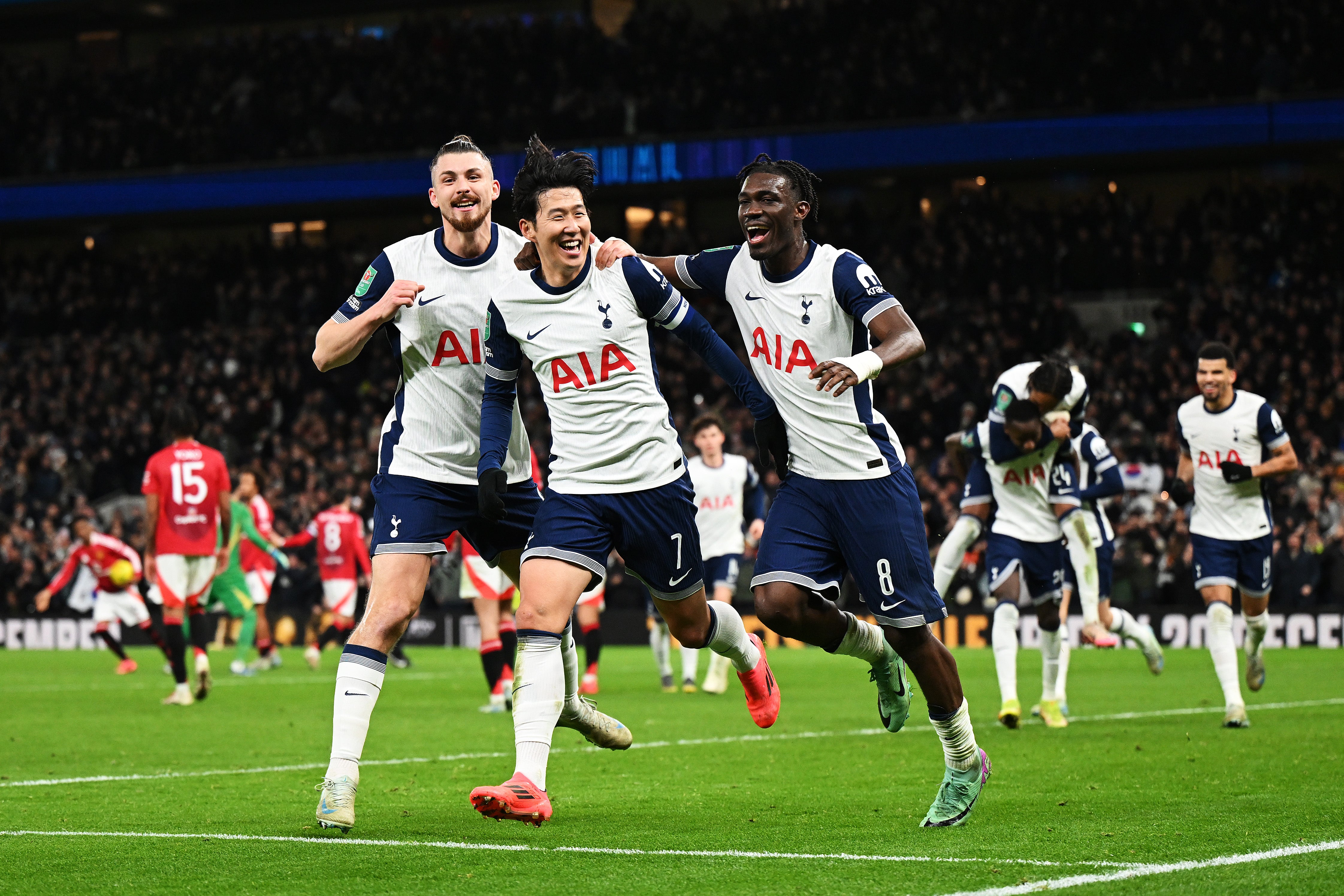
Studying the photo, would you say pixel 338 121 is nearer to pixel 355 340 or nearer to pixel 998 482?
pixel 998 482

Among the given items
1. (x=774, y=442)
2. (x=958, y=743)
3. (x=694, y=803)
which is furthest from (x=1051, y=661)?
(x=774, y=442)

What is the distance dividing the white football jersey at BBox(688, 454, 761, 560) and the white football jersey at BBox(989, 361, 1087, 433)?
14.2ft

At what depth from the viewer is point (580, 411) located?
6.56m

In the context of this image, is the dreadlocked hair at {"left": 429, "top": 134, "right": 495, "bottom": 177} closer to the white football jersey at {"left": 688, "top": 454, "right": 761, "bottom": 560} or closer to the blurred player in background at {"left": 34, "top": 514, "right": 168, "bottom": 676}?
the white football jersey at {"left": 688, "top": 454, "right": 761, "bottom": 560}

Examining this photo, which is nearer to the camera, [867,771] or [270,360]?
[867,771]

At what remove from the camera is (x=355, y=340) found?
665 centimetres

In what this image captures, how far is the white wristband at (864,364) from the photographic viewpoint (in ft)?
19.4

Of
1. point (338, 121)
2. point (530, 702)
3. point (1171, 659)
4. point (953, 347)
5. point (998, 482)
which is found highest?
point (338, 121)

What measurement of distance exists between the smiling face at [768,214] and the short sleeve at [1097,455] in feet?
18.3

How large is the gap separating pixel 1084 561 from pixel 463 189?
6385 millimetres

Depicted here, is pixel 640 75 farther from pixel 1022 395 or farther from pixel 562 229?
pixel 562 229

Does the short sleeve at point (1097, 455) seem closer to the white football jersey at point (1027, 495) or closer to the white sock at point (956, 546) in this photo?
the white football jersey at point (1027, 495)

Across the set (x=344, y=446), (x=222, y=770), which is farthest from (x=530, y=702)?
(x=344, y=446)

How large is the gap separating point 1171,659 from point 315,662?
32.8 feet
